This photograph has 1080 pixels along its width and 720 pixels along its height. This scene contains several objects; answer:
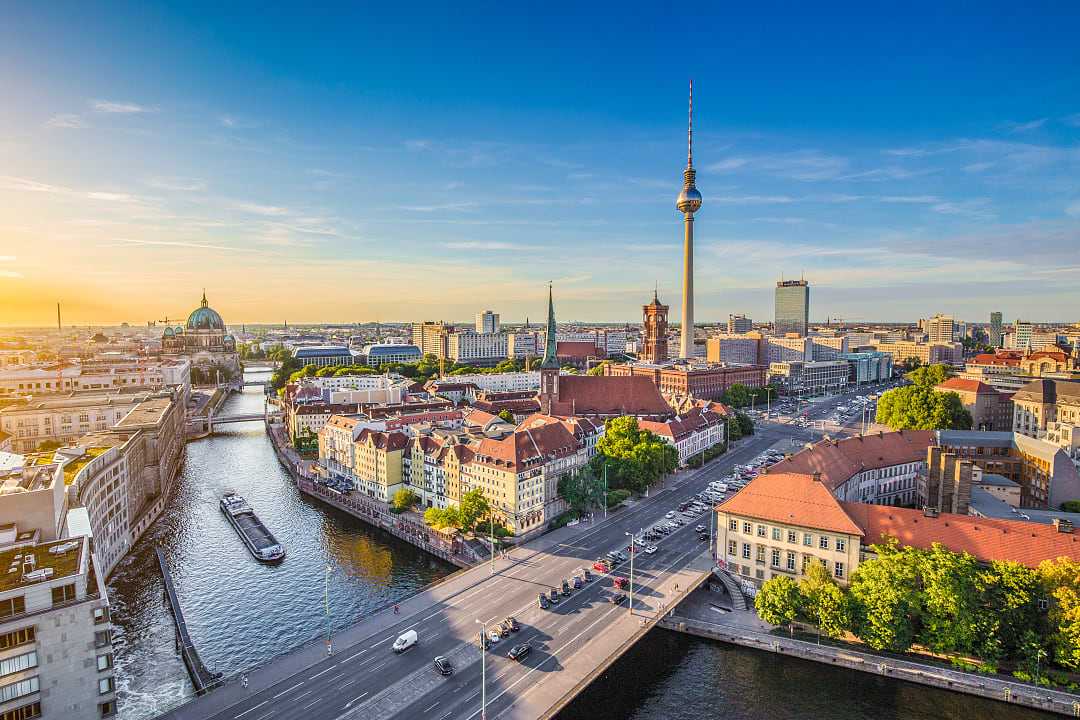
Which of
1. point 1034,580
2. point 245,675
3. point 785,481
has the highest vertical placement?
point 785,481

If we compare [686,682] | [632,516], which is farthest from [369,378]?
[686,682]

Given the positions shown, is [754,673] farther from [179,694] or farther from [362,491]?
[362,491]

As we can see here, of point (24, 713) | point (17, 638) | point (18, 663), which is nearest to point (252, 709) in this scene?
point (24, 713)

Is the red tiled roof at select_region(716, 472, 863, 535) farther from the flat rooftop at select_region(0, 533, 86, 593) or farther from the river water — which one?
the flat rooftop at select_region(0, 533, 86, 593)

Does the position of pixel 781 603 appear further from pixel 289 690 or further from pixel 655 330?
pixel 655 330

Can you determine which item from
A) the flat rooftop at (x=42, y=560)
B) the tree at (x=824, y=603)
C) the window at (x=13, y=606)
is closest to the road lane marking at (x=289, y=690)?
the flat rooftop at (x=42, y=560)

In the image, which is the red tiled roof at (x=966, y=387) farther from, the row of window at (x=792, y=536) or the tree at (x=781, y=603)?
the tree at (x=781, y=603)
